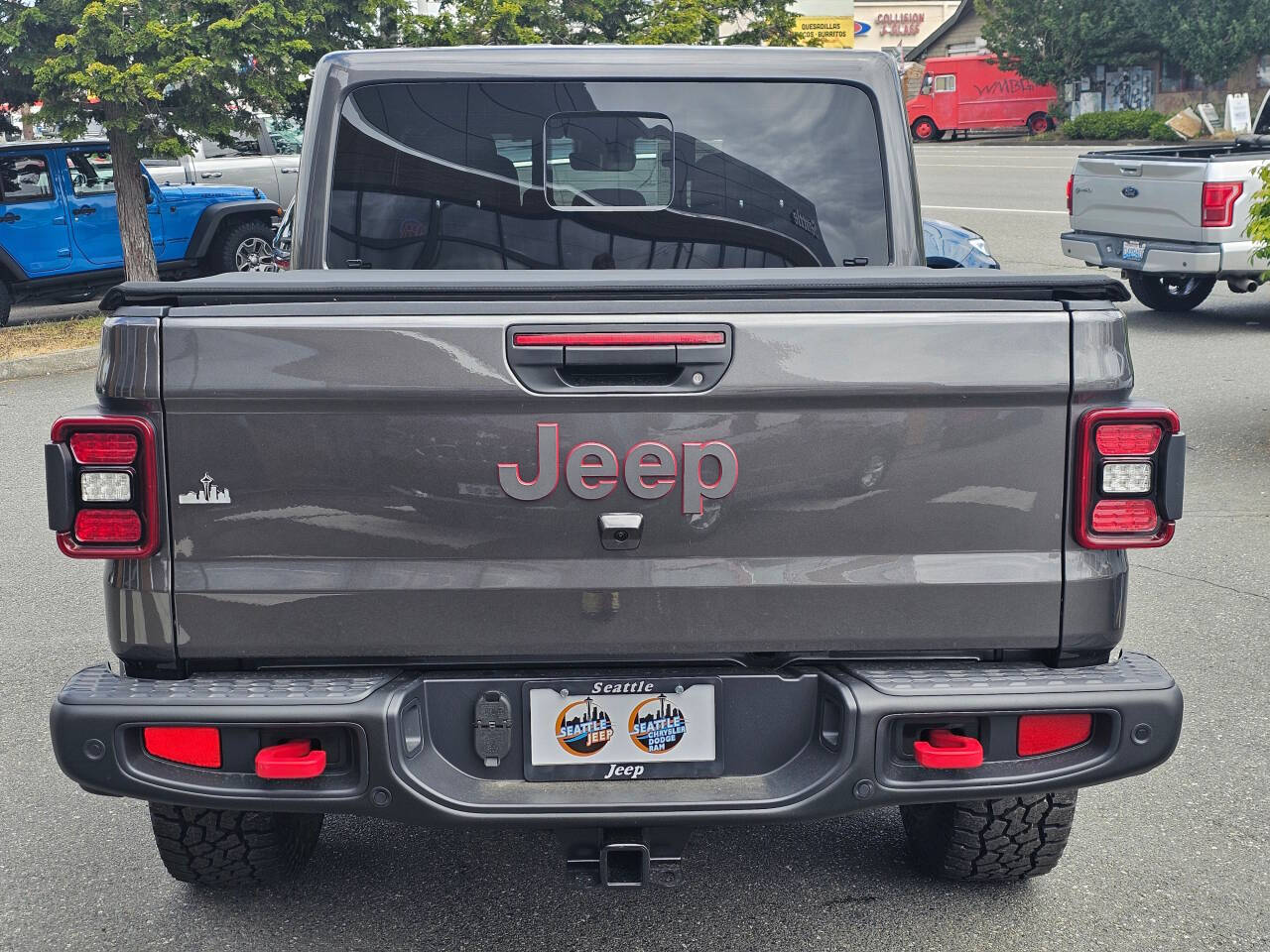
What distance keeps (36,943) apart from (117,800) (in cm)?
87

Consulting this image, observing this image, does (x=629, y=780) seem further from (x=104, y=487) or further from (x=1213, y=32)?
(x=1213, y=32)

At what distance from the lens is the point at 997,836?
3.38 metres

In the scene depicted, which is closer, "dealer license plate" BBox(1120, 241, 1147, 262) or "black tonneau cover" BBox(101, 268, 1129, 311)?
"black tonneau cover" BBox(101, 268, 1129, 311)

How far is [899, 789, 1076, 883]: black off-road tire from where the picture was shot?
333 centimetres

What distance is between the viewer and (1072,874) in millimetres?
3648

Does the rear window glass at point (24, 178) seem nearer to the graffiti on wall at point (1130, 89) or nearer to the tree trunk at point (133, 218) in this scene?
the tree trunk at point (133, 218)

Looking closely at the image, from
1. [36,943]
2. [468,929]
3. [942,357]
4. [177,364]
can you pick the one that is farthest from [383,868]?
[942,357]

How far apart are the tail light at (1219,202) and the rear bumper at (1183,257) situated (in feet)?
0.61

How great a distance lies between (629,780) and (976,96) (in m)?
55.0

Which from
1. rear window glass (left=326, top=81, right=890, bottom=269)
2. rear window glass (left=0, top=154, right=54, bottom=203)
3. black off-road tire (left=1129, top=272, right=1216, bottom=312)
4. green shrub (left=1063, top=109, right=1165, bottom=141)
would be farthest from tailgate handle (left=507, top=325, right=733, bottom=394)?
green shrub (left=1063, top=109, right=1165, bottom=141)

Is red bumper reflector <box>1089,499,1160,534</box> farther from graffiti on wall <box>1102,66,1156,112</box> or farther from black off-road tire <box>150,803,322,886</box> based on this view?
graffiti on wall <box>1102,66,1156,112</box>

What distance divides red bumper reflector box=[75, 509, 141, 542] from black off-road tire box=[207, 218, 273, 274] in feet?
43.0

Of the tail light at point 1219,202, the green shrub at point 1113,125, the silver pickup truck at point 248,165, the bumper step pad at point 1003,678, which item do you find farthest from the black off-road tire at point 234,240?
the green shrub at point 1113,125

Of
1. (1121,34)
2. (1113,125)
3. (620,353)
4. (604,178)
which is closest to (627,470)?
(620,353)
